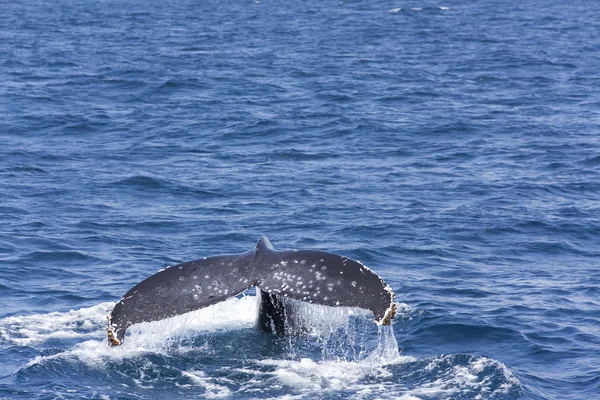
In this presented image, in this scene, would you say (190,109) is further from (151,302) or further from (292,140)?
(151,302)

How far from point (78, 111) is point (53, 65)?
11315 millimetres

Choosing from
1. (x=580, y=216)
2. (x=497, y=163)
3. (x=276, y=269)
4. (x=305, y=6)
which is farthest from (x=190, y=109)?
(x=305, y=6)

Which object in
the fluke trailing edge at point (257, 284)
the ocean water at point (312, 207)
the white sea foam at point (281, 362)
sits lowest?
the ocean water at point (312, 207)

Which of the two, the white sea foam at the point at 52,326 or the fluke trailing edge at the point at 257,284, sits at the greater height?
the fluke trailing edge at the point at 257,284

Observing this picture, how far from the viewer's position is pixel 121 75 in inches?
1542

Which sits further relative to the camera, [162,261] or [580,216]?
[580,216]

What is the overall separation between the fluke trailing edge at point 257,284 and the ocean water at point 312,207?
1374 millimetres

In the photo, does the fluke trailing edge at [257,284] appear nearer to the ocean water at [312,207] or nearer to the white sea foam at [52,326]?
the ocean water at [312,207]

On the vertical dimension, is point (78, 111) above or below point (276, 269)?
below

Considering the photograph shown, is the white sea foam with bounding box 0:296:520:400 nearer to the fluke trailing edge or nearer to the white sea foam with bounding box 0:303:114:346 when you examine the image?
the white sea foam with bounding box 0:303:114:346

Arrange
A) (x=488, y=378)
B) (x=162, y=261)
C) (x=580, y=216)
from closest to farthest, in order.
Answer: (x=488, y=378) < (x=162, y=261) < (x=580, y=216)

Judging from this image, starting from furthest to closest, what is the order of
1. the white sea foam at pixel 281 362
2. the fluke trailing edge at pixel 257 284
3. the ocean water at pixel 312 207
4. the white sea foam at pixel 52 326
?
1. the white sea foam at pixel 52 326
2. the ocean water at pixel 312 207
3. the white sea foam at pixel 281 362
4. the fluke trailing edge at pixel 257 284

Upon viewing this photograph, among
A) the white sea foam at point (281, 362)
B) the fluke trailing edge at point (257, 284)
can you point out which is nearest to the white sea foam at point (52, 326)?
the white sea foam at point (281, 362)

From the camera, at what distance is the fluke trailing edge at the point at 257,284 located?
10.1 meters
